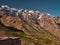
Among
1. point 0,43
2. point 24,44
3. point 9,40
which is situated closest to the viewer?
point 0,43

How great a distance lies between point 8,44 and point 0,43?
3600mm

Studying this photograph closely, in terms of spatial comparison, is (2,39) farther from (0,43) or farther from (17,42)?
(17,42)

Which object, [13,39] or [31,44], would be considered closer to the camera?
[13,39]

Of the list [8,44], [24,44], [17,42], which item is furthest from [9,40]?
[24,44]

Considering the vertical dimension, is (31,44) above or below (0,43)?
below

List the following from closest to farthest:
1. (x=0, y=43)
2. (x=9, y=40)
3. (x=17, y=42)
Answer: (x=0, y=43), (x=9, y=40), (x=17, y=42)

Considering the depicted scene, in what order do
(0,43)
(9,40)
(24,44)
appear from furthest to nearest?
(24,44) < (9,40) < (0,43)

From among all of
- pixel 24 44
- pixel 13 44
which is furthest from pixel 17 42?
pixel 24 44

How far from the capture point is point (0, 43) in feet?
178

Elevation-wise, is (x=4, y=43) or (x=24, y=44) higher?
(x=4, y=43)

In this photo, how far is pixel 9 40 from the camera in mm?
58156

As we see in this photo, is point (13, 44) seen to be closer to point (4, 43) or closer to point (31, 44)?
point (4, 43)

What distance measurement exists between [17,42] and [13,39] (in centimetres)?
334

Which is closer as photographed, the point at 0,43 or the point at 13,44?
the point at 0,43
